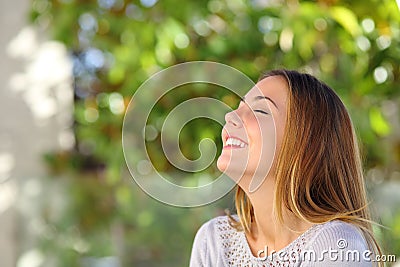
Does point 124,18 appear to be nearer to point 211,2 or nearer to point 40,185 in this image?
point 211,2

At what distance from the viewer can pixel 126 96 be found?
2.23 m

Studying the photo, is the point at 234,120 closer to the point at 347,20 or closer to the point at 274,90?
the point at 274,90

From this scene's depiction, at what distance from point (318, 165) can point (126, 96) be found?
3.79 ft

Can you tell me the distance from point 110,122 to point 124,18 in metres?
0.30

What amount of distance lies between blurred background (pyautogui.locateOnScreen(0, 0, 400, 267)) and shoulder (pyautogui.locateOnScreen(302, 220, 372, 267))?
50 cm

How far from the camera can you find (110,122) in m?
2.31

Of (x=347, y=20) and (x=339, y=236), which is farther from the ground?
(x=347, y=20)

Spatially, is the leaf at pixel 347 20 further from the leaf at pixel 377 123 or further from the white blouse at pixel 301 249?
the white blouse at pixel 301 249

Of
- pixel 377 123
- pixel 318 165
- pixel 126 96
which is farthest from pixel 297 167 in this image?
pixel 126 96

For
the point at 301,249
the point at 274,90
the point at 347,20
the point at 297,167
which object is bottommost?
the point at 301,249

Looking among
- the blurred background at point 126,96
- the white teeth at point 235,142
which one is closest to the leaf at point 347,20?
the blurred background at point 126,96

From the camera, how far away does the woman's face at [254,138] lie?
114cm

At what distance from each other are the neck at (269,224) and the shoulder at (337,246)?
1.4 inches

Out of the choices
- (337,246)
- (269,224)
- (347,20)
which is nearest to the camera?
(337,246)
